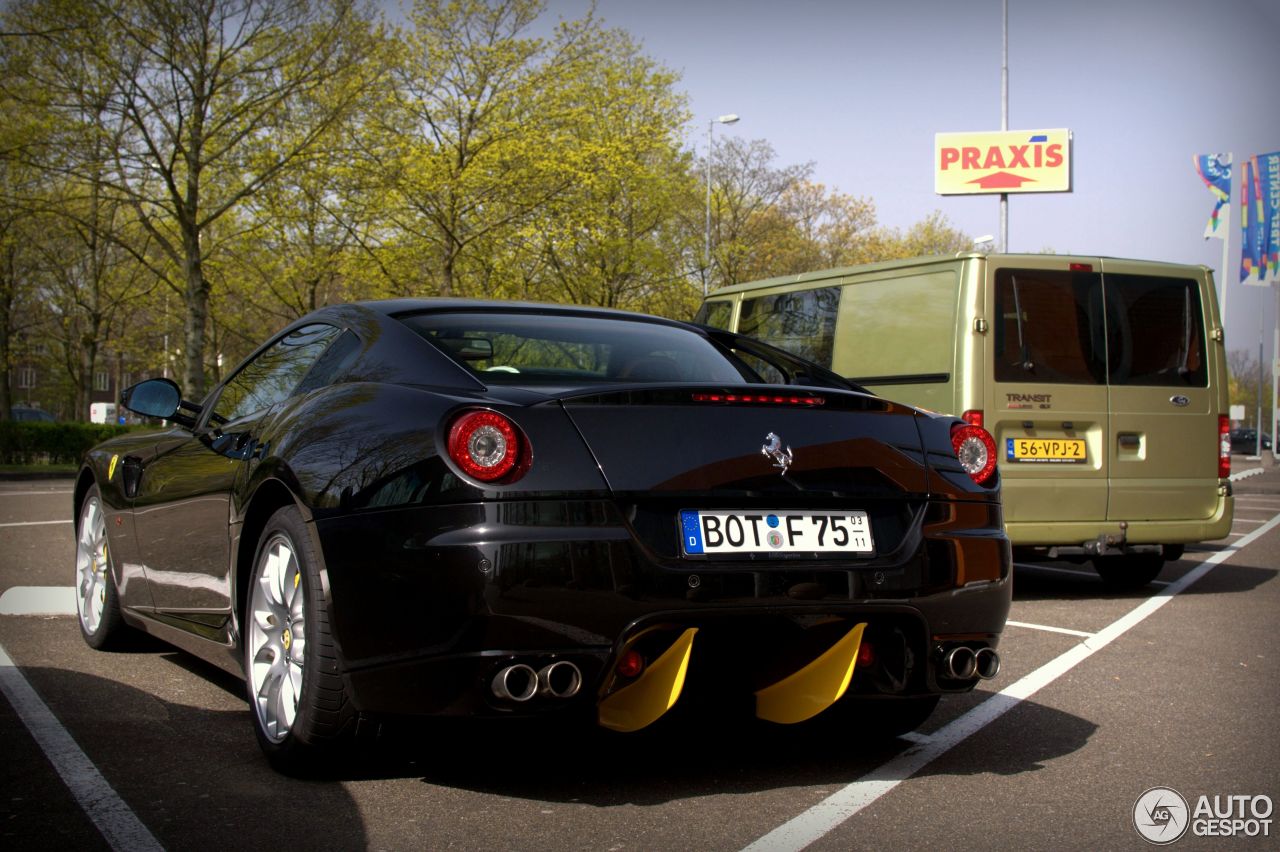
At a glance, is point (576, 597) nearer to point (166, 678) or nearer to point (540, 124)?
point (166, 678)

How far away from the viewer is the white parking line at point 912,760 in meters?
3.46

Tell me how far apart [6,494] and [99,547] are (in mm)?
14950

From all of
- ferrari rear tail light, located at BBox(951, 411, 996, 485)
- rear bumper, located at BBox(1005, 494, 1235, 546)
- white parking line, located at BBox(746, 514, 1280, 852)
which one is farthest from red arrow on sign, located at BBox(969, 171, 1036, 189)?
ferrari rear tail light, located at BBox(951, 411, 996, 485)

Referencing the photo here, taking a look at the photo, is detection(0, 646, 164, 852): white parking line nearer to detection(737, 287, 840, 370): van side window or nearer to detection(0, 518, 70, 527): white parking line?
detection(737, 287, 840, 370): van side window

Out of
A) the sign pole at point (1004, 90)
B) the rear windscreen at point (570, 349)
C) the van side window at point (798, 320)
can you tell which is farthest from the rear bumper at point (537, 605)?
the sign pole at point (1004, 90)

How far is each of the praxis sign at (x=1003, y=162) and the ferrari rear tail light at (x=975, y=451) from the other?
45822 millimetres

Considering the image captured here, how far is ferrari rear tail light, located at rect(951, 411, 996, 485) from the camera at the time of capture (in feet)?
14.0

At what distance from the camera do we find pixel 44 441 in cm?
2952

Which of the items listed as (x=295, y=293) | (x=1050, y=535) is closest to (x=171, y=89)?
(x=295, y=293)

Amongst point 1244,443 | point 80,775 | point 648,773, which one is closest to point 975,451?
point 648,773

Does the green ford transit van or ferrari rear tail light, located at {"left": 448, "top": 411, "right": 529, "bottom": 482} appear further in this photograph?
the green ford transit van

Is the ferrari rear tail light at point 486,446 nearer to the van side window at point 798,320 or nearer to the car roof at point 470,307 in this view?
the car roof at point 470,307

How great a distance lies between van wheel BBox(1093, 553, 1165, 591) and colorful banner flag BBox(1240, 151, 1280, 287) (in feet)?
150

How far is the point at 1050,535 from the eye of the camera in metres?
9.15
